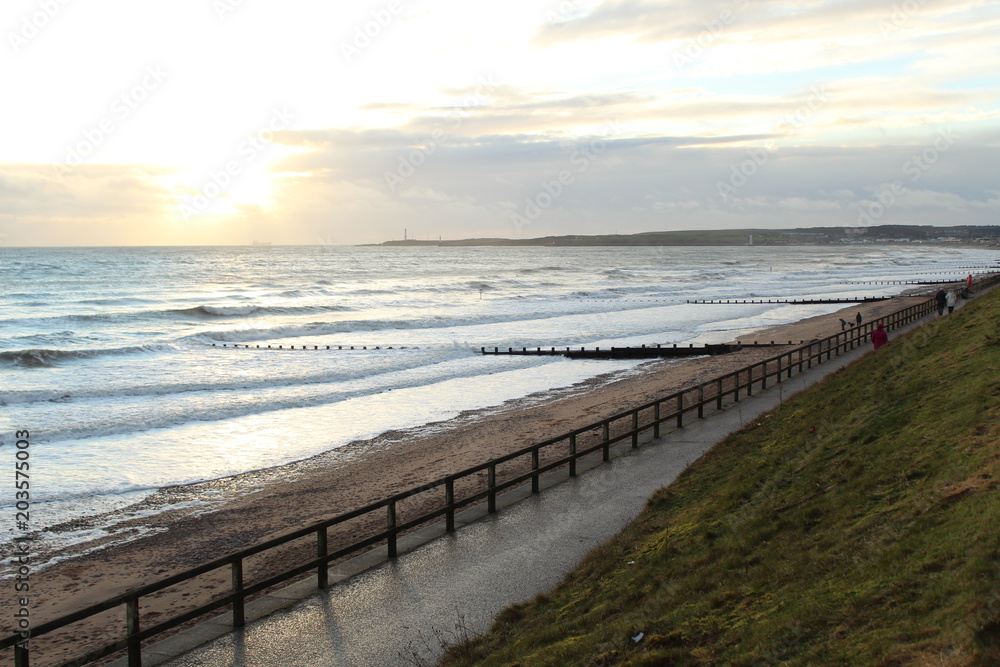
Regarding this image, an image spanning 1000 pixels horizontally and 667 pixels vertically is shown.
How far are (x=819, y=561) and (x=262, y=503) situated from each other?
12.8 metres

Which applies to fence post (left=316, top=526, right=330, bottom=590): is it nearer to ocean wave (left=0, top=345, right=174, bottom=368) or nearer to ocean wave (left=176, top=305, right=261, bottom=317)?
ocean wave (left=0, top=345, right=174, bottom=368)

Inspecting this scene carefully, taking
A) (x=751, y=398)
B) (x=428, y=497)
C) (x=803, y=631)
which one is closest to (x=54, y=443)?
(x=428, y=497)

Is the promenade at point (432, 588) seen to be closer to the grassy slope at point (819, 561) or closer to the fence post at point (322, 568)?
the fence post at point (322, 568)

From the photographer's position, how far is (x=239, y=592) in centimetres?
889

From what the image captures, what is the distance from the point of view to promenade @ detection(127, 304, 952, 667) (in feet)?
27.1

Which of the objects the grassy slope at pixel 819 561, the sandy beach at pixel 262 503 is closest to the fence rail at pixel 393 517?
the sandy beach at pixel 262 503

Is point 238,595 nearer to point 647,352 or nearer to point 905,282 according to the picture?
point 647,352

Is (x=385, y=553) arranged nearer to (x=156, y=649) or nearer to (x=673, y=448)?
(x=156, y=649)

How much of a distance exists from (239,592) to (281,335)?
49.6 meters

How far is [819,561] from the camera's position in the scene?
7.30 metres

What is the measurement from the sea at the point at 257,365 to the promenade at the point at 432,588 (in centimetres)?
793

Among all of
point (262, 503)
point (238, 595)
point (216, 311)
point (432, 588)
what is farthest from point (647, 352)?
point (216, 311)

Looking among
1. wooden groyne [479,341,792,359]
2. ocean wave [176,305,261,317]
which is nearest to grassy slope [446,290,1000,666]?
wooden groyne [479,341,792,359]

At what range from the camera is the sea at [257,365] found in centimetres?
2128
